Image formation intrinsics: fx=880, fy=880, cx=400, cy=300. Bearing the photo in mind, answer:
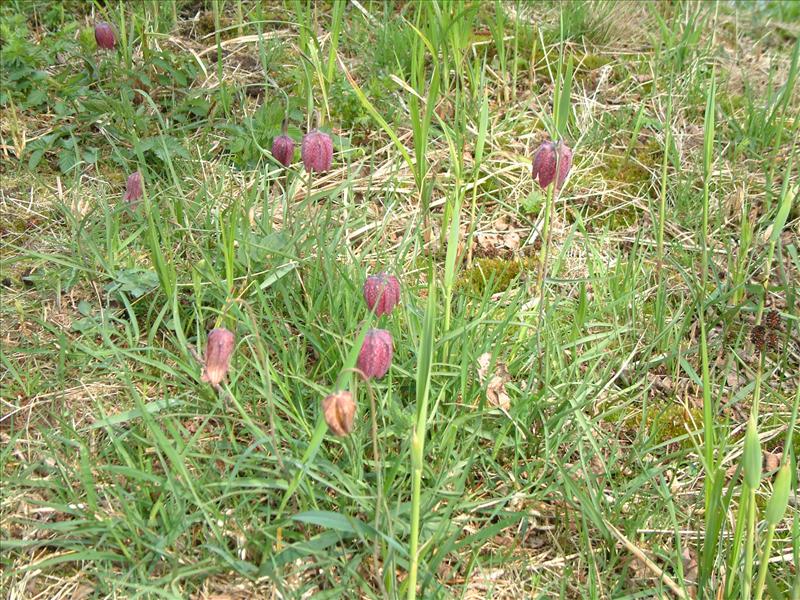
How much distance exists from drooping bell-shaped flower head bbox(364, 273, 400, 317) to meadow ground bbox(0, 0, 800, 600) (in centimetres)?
12

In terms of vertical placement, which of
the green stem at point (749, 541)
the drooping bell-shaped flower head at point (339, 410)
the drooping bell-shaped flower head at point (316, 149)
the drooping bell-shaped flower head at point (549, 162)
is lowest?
the green stem at point (749, 541)

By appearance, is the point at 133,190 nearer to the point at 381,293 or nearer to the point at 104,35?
the point at 104,35

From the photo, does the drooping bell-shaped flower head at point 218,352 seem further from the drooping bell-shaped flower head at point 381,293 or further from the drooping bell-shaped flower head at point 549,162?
the drooping bell-shaped flower head at point 549,162

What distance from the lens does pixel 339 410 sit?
1.41 m

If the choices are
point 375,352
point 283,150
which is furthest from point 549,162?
point 283,150

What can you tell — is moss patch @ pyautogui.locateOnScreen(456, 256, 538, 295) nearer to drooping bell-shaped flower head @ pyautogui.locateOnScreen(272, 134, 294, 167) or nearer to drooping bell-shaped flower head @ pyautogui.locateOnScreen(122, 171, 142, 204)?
drooping bell-shaped flower head @ pyautogui.locateOnScreen(272, 134, 294, 167)

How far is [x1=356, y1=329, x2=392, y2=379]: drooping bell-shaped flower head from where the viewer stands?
1.66m

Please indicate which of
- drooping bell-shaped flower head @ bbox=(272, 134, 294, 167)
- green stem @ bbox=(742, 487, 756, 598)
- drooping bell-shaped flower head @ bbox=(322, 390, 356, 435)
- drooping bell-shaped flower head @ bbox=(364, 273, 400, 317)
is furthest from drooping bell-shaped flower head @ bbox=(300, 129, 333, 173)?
green stem @ bbox=(742, 487, 756, 598)

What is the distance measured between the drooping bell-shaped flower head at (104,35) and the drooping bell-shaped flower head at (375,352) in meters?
1.57

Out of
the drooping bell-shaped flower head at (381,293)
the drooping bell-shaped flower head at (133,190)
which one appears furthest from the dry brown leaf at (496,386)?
the drooping bell-shaped flower head at (133,190)

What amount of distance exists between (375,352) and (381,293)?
0.17 metres

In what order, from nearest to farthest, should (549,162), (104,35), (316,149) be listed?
(549,162)
(316,149)
(104,35)

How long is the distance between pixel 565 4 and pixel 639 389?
1854mm

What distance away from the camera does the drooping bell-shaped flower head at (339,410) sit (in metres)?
1.41
